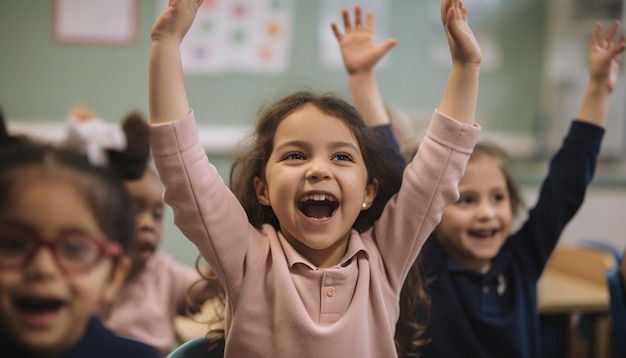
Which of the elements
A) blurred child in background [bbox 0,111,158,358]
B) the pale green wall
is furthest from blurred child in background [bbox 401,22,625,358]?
the pale green wall

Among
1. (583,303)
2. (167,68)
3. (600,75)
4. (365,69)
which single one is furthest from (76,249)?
(583,303)

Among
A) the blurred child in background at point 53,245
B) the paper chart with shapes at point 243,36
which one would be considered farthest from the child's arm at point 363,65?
the paper chart with shapes at point 243,36

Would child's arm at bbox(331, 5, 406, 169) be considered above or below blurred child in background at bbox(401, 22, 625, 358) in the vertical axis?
above

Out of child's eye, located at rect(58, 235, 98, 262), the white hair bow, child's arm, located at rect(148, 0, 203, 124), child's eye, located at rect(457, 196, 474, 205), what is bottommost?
child's eye, located at rect(457, 196, 474, 205)

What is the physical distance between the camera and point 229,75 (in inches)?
130

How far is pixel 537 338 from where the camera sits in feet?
5.36

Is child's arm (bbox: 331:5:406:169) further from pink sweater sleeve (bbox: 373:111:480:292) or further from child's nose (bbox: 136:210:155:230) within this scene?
child's nose (bbox: 136:210:155:230)

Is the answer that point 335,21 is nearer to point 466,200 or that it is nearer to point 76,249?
point 466,200

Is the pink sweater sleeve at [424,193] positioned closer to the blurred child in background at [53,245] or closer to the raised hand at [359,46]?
the raised hand at [359,46]

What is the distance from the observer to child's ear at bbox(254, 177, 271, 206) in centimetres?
117

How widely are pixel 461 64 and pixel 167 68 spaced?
0.51 m

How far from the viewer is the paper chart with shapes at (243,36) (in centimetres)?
328

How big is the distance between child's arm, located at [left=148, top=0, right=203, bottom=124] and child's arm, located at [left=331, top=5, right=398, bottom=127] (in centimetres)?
51

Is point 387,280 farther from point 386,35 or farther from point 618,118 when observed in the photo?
point 618,118
